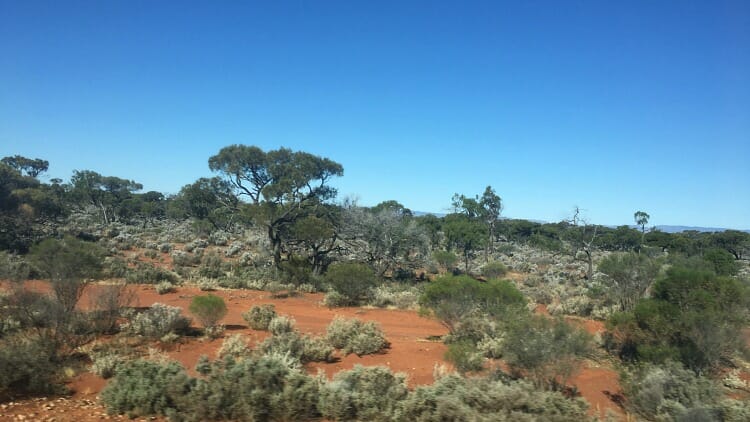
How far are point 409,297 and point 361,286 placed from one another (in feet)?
7.84

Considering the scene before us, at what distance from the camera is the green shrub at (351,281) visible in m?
19.5

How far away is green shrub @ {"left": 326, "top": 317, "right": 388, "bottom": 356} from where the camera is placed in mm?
10984

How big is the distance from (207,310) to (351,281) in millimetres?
8284

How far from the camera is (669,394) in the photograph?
7.60 meters

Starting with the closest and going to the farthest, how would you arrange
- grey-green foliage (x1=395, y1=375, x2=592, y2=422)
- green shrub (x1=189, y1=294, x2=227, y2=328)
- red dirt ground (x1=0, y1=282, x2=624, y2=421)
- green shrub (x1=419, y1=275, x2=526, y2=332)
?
1. grey-green foliage (x1=395, y1=375, x2=592, y2=422)
2. red dirt ground (x1=0, y1=282, x2=624, y2=421)
3. green shrub (x1=189, y1=294, x2=227, y2=328)
4. green shrub (x1=419, y1=275, x2=526, y2=332)

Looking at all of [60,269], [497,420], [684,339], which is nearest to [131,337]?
[60,269]

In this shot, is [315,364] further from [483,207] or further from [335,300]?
[483,207]

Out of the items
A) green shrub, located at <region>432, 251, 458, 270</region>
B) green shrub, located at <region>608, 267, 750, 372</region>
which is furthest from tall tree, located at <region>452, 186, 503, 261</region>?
green shrub, located at <region>608, 267, 750, 372</region>

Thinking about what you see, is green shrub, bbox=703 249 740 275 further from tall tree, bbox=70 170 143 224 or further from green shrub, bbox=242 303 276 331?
tall tree, bbox=70 170 143 224

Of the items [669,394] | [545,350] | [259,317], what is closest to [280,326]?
Result: [259,317]

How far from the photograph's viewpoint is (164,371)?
23.2ft

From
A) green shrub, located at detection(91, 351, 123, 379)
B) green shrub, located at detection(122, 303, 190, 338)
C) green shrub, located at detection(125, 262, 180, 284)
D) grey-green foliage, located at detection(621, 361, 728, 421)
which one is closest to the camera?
grey-green foliage, located at detection(621, 361, 728, 421)

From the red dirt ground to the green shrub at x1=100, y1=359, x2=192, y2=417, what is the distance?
0.81 feet

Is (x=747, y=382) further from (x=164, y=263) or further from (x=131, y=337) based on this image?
(x=164, y=263)
